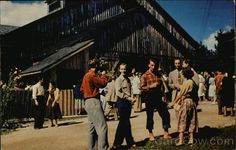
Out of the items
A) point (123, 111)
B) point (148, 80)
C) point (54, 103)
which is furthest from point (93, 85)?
point (54, 103)

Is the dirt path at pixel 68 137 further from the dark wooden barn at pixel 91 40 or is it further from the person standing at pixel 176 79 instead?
the dark wooden barn at pixel 91 40

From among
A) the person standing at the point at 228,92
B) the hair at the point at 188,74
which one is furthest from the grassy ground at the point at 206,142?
the person standing at the point at 228,92

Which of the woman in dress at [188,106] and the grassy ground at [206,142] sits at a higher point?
the woman in dress at [188,106]

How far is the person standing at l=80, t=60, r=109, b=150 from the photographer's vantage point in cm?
627

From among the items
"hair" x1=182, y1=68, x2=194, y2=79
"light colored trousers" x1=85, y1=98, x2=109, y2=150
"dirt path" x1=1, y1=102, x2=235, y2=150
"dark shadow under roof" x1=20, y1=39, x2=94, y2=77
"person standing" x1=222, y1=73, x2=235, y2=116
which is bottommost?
"dirt path" x1=1, y1=102, x2=235, y2=150

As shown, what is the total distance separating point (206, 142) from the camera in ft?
21.9

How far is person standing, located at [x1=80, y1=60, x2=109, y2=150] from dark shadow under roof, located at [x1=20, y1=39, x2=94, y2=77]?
8208mm

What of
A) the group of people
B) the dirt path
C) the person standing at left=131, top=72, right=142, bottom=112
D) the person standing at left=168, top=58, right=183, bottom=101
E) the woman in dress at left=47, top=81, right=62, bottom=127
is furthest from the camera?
the person standing at left=131, top=72, right=142, bottom=112

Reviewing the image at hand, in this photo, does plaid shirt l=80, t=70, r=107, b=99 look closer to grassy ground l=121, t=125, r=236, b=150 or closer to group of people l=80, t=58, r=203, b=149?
group of people l=80, t=58, r=203, b=149

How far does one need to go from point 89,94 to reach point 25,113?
300 inches

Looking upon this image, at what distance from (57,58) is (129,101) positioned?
884cm

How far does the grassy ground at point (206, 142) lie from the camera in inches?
248

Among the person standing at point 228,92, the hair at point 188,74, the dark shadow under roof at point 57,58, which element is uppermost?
the dark shadow under roof at point 57,58

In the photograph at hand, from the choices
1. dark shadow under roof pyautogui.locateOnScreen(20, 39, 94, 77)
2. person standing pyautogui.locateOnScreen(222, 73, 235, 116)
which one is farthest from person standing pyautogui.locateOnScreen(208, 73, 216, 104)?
dark shadow under roof pyautogui.locateOnScreen(20, 39, 94, 77)
